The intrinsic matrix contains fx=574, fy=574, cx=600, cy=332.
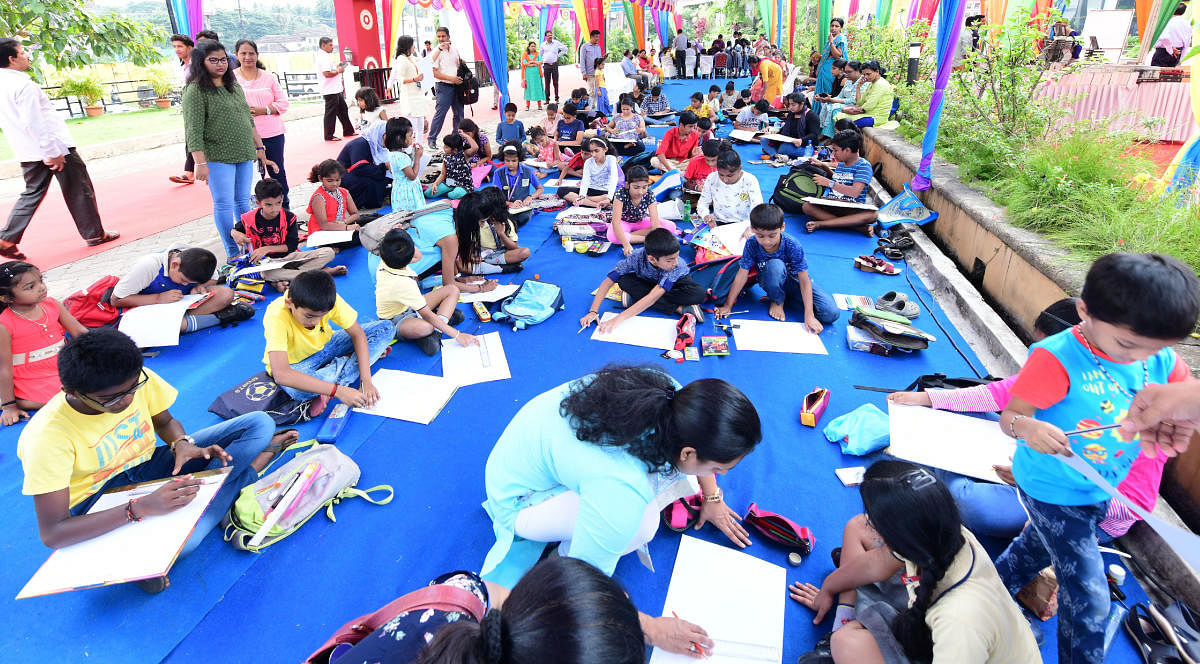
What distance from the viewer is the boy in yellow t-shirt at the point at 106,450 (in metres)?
1.74

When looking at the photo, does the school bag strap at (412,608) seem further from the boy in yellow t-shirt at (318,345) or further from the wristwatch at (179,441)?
the boy in yellow t-shirt at (318,345)

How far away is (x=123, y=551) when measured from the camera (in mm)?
1834

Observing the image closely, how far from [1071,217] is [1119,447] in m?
2.80

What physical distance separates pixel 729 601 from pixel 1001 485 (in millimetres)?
1108

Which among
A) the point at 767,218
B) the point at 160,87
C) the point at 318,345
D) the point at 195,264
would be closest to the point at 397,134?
the point at 195,264

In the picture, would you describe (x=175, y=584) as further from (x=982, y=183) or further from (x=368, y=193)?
(x=982, y=183)

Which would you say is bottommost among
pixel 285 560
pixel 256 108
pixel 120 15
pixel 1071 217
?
pixel 285 560

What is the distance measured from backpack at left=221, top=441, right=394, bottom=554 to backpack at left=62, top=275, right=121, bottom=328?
2.07m

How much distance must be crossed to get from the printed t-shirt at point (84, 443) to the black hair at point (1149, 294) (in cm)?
294

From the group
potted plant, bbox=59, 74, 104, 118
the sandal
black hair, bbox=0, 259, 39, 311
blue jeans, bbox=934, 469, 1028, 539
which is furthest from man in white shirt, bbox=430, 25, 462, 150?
potted plant, bbox=59, 74, 104, 118

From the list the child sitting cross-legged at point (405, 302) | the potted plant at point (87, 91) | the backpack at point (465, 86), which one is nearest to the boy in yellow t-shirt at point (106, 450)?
the child sitting cross-legged at point (405, 302)

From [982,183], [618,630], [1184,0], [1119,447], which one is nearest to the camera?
[618,630]

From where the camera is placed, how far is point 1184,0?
31.0 feet

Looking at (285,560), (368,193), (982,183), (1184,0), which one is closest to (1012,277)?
(982,183)
